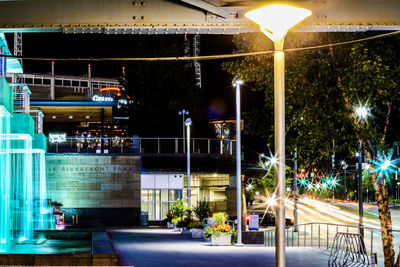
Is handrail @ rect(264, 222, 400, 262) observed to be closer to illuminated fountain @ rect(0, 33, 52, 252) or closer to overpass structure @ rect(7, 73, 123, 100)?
illuminated fountain @ rect(0, 33, 52, 252)

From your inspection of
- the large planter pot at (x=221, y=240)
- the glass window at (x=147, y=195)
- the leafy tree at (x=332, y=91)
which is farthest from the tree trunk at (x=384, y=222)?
the glass window at (x=147, y=195)

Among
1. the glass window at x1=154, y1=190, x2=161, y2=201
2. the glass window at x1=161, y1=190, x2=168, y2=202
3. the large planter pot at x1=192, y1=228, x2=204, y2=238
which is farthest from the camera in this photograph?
the glass window at x1=161, y1=190, x2=168, y2=202

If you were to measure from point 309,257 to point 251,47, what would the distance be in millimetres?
8517

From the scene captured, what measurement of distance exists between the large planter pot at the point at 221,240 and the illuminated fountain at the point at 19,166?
26.1 ft

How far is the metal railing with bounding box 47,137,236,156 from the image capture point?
2106 inches

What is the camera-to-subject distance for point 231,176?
5981 cm

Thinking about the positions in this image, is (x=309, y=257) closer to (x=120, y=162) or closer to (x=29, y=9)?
(x=29, y=9)

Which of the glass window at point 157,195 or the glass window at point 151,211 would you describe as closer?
the glass window at point 151,211

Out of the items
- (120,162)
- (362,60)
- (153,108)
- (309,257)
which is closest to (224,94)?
(153,108)

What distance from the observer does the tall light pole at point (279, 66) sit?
8023 millimetres

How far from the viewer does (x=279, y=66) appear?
8617 millimetres

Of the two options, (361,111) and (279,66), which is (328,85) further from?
(279,66)

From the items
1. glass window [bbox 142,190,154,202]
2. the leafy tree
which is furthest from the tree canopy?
glass window [bbox 142,190,154,202]

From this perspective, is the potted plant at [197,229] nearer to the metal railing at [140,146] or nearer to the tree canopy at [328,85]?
the tree canopy at [328,85]
